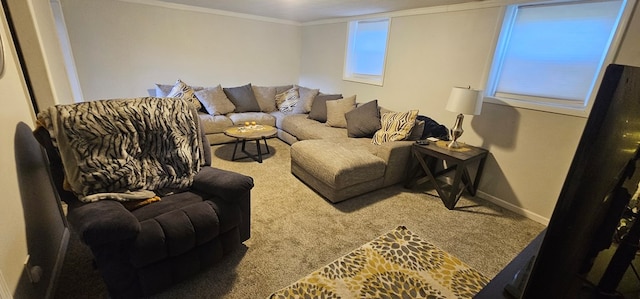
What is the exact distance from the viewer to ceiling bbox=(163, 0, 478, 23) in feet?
9.76

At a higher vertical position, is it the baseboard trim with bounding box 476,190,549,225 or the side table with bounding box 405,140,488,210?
the side table with bounding box 405,140,488,210

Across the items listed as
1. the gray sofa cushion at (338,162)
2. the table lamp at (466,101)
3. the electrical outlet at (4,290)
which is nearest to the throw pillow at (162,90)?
the gray sofa cushion at (338,162)

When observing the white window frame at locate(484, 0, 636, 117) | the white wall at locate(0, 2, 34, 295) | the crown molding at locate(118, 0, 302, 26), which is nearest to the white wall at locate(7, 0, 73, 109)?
the white wall at locate(0, 2, 34, 295)

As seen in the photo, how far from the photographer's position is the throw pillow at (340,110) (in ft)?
12.1

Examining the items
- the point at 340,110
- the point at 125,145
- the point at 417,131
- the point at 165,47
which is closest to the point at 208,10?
the point at 165,47

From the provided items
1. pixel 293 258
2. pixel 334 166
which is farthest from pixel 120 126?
pixel 334 166

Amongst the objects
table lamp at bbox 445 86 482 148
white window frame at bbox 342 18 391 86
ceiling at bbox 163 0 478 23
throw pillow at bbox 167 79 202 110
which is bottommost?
throw pillow at bbox 167 79 202 110

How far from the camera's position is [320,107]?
4039 millimetres

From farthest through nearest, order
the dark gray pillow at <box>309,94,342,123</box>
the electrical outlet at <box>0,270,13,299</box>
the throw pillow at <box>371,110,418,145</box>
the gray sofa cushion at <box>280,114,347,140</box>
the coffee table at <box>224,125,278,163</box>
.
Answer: the dark gray pillow at <box>309,94,342,123</box>, the gray sofa cushion at <box>280,114,347,140</box>, the coffee table at <box>224,125,278,163</box>, the throw pillow at <box>371,110,418,145</box>, the electrical outlet at <box>0,270,13,299</box>

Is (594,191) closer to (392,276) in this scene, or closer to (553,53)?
(392,276)

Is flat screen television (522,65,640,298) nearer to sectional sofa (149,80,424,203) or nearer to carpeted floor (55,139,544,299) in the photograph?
carpeted floor (55,139,544,299)

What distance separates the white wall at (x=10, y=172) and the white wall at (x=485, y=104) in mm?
3405

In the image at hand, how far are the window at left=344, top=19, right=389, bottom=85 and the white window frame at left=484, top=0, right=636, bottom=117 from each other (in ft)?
4.63

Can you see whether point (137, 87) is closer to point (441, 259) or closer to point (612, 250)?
point (441, 259)
